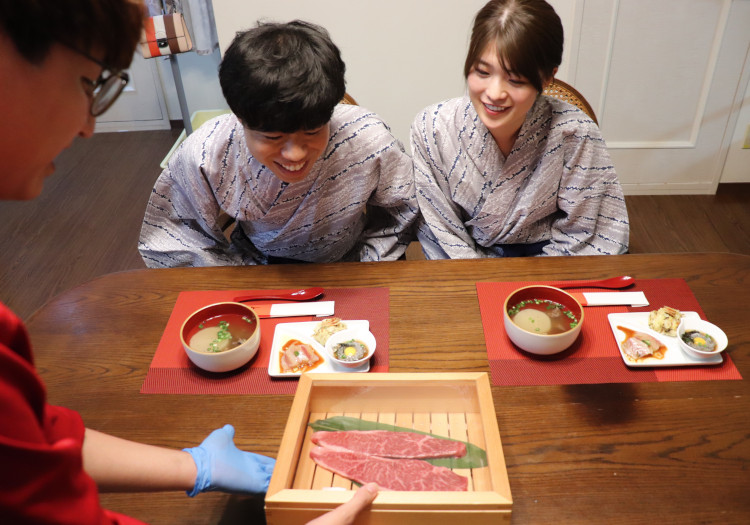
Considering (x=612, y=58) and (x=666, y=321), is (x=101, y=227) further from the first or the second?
(x=666, y=321)

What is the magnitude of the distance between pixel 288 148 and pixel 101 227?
8.29ft

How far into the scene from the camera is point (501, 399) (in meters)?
1.08

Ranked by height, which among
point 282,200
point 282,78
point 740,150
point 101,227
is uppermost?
point 282,78

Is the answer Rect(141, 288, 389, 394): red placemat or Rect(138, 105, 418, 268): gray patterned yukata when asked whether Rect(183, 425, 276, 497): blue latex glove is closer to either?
Rect(141, 288, 389, 394): red placemat

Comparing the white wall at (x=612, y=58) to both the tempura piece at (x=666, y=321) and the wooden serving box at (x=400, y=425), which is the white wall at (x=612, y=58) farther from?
the wooden serving box at (x=400, y=425)

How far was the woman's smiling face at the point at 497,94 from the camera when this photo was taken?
1429 millimetres

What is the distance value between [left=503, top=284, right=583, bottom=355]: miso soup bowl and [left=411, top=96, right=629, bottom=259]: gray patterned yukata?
0.45m

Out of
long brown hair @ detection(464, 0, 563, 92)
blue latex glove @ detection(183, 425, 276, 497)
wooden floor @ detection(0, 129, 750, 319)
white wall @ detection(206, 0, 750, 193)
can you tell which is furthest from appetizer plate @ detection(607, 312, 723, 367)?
white wall @ detection(206, 0, 750, 193)

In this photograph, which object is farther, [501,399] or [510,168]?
[510,168]

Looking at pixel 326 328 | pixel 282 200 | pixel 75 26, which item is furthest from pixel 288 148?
pixel 75 26

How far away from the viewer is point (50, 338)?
1268 millimetres

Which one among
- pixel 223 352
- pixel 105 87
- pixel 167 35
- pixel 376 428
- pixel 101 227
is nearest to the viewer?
pixel 105 87

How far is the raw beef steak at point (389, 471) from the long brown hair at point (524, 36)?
3.24 feet

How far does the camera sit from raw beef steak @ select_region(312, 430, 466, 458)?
97 centimetres
